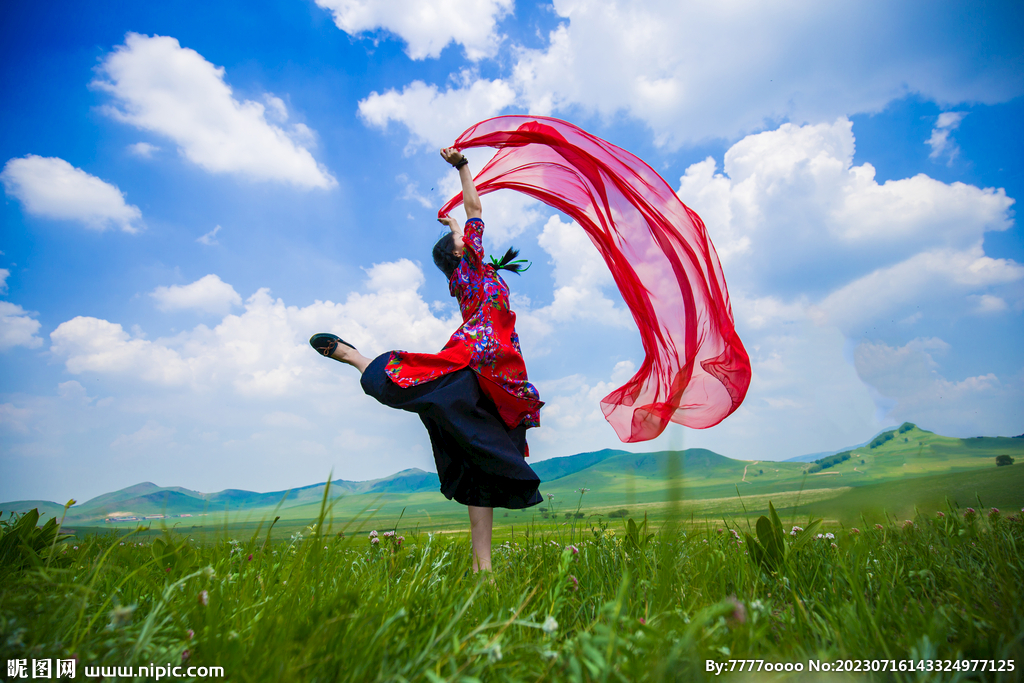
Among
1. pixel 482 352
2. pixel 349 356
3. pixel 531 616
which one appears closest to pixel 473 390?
pixel 482 352

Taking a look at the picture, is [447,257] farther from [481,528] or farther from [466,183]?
[481,528]

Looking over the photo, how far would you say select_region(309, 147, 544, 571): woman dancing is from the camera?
2.57 meters

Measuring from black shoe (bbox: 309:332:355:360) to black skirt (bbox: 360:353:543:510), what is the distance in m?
0.27

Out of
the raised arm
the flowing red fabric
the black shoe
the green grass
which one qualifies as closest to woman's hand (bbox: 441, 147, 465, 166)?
the raised arm

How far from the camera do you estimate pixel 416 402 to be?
2.55 m

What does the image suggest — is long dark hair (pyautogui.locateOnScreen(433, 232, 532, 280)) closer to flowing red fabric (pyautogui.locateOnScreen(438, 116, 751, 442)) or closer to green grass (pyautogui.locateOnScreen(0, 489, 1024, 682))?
flowing red fabric (pyautogui.locateOnScreen(438, 116, 751, 442))

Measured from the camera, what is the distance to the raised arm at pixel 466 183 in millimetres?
3125

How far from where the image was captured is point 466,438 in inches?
102

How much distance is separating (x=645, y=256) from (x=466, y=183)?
1.36 meters

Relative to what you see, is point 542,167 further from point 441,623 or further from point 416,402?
point 441,623

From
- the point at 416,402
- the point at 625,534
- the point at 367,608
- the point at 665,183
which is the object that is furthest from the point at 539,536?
the point at 665,183

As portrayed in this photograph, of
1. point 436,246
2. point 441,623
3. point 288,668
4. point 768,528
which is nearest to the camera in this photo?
point 288,668

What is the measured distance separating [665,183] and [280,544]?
3.39 meters

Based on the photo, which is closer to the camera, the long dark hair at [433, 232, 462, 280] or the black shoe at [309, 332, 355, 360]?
the black shoe at [309, 332, 355, 360]
